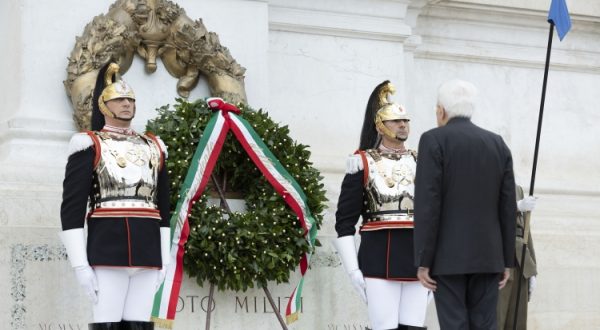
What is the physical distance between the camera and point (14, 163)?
855 centimetres

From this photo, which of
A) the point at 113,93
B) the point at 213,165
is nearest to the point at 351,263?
the point at 213,165

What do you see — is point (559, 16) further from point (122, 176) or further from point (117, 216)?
point (117, 216)

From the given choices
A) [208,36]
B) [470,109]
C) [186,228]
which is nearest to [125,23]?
[208,36]

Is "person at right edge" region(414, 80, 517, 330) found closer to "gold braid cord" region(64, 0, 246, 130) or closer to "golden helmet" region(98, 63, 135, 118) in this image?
"golden helmet" region(98, 63, 135, 118)

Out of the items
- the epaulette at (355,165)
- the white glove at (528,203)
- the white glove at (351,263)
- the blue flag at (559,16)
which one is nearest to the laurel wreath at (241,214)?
the white glove at (351,263)

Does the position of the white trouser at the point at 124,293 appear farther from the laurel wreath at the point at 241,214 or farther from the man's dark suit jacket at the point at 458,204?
the man's dark suit jacket at the point at 458,204

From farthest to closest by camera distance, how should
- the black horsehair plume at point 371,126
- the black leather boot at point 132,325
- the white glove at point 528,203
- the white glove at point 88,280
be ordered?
the black horsehair plume at point 371,126 → the white glove at point 528,203 → the black leather boot at point 132,325 → the white glove at point 88,280

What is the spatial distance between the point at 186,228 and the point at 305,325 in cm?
136

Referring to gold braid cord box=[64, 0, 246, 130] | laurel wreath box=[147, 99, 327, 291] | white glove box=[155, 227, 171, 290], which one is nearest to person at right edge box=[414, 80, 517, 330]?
white glove box=[155, 227, 171, 290]

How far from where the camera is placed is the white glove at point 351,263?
7.36 meters

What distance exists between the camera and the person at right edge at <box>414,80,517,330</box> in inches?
223

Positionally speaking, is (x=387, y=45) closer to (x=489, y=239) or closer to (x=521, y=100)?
(x=521, y=100)

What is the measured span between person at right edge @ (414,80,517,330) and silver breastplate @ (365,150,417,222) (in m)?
1.64

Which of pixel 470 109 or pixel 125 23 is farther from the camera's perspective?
pixel 125 23
